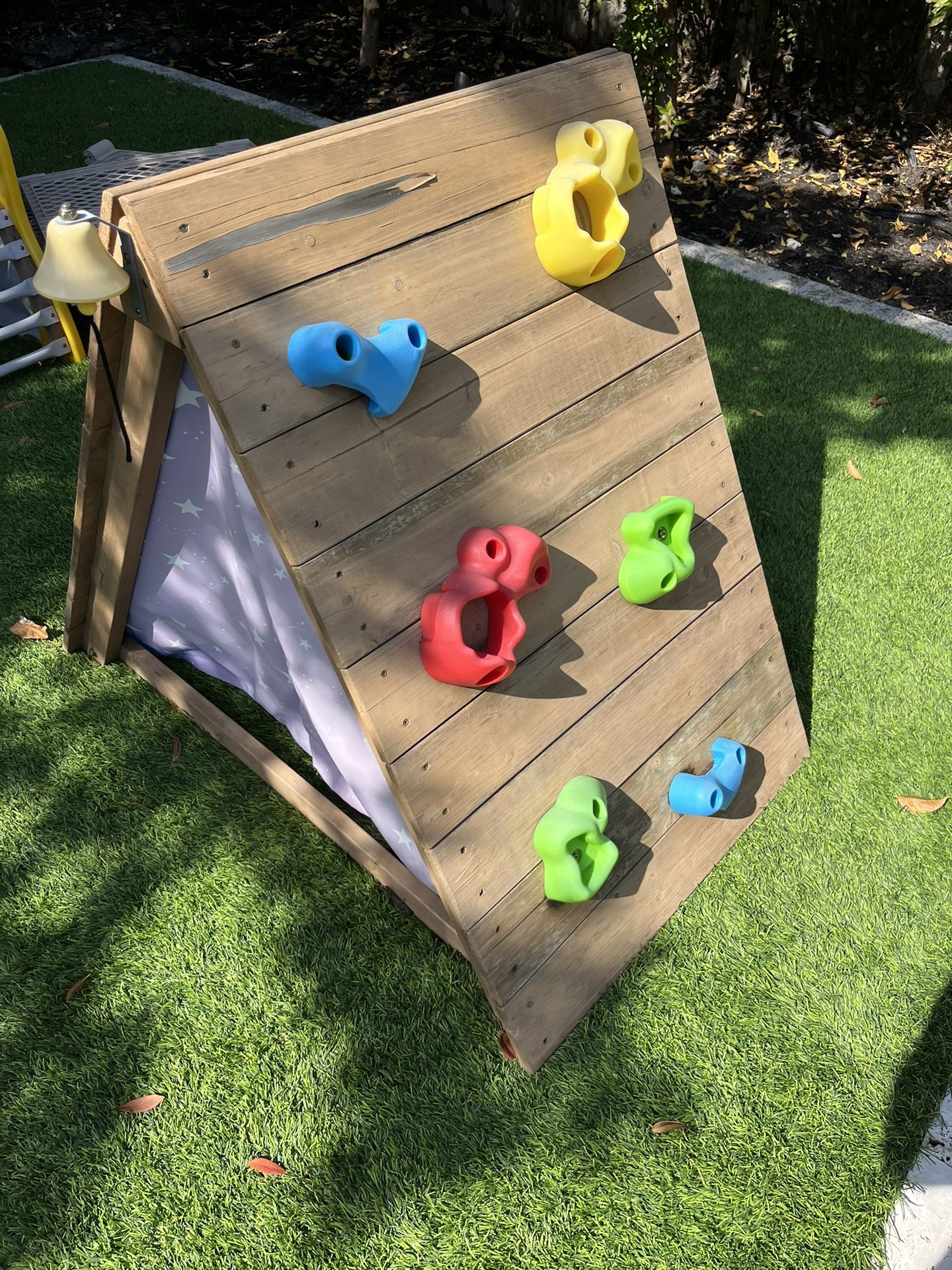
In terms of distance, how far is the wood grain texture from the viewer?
1.91 metres

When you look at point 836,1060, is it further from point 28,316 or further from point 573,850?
point 28,316

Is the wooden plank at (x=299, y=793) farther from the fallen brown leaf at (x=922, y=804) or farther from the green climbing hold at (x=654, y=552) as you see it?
the fallen brown leaf at (x=922, y=804)

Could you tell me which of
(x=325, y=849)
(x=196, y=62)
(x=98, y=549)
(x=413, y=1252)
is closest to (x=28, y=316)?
(x=98, y=549)

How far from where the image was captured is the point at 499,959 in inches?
77.7

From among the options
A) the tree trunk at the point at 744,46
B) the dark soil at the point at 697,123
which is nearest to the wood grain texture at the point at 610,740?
the dark soil at the point at 697,123

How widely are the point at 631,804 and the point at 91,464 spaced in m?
1.53

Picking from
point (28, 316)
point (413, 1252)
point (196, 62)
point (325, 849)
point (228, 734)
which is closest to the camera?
point (413, 1252)

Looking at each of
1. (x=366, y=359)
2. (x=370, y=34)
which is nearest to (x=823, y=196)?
(x=370, y=34)

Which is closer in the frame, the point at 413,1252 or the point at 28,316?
the point at 413,1252

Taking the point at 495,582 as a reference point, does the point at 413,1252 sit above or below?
below

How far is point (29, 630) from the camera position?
3.11 m

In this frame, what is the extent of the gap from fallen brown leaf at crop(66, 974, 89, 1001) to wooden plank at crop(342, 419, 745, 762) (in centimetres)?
105

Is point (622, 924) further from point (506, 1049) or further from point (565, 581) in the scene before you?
point (565, 581)

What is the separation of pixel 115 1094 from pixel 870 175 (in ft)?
22.1
